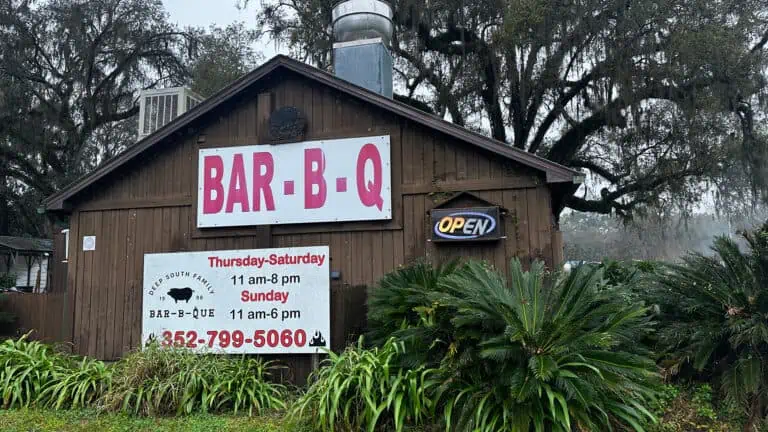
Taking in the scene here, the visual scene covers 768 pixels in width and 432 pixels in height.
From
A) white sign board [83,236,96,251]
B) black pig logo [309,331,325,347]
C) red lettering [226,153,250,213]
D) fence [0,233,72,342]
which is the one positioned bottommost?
black pig logo [309,331,325,347]

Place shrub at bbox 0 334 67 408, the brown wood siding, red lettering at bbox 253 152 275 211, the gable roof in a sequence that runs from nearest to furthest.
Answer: shrub at bbox 0 334 67 408 < the gable roof < the brown wood siding < red lettering at bbox 253 152 275 211

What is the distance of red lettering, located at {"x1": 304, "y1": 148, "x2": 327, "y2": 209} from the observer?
299 inches

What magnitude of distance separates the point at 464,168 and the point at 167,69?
16725 mm

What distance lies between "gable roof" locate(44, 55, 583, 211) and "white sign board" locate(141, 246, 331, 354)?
1518mm

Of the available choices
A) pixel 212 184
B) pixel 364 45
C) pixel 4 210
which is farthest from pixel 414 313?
pixel 4 210

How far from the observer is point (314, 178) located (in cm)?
765

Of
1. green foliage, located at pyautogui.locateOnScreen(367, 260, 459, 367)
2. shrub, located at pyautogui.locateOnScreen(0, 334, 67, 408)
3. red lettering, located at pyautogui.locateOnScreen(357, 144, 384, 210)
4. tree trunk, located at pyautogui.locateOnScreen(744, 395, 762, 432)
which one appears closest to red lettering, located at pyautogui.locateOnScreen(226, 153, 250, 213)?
red lettering, located at pyautogui.locateOnScreen(357, 144, 384, 210)

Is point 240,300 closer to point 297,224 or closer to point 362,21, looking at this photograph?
point 297,224

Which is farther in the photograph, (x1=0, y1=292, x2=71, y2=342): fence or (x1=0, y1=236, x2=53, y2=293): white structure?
(x1=0, y1=236, x2=53, y2=293): white structure

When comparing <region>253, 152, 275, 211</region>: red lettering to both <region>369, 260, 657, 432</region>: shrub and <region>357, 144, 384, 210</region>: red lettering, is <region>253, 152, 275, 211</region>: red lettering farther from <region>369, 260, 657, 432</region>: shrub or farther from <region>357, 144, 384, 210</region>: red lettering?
<region>369, 260, 657, 432</region>: shrub

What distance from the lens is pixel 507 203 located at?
281 inches

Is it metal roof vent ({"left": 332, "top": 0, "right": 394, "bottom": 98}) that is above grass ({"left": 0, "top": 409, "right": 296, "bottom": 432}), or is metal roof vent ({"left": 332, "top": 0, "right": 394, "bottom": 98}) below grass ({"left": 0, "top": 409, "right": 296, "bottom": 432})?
above

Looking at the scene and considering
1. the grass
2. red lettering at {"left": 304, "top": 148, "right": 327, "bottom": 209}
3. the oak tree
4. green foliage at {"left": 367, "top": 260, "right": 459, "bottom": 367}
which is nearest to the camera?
green foliage at {"left": 367, "top": 260, "right": 459, "bottom": 367}

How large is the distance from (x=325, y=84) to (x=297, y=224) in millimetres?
1906
